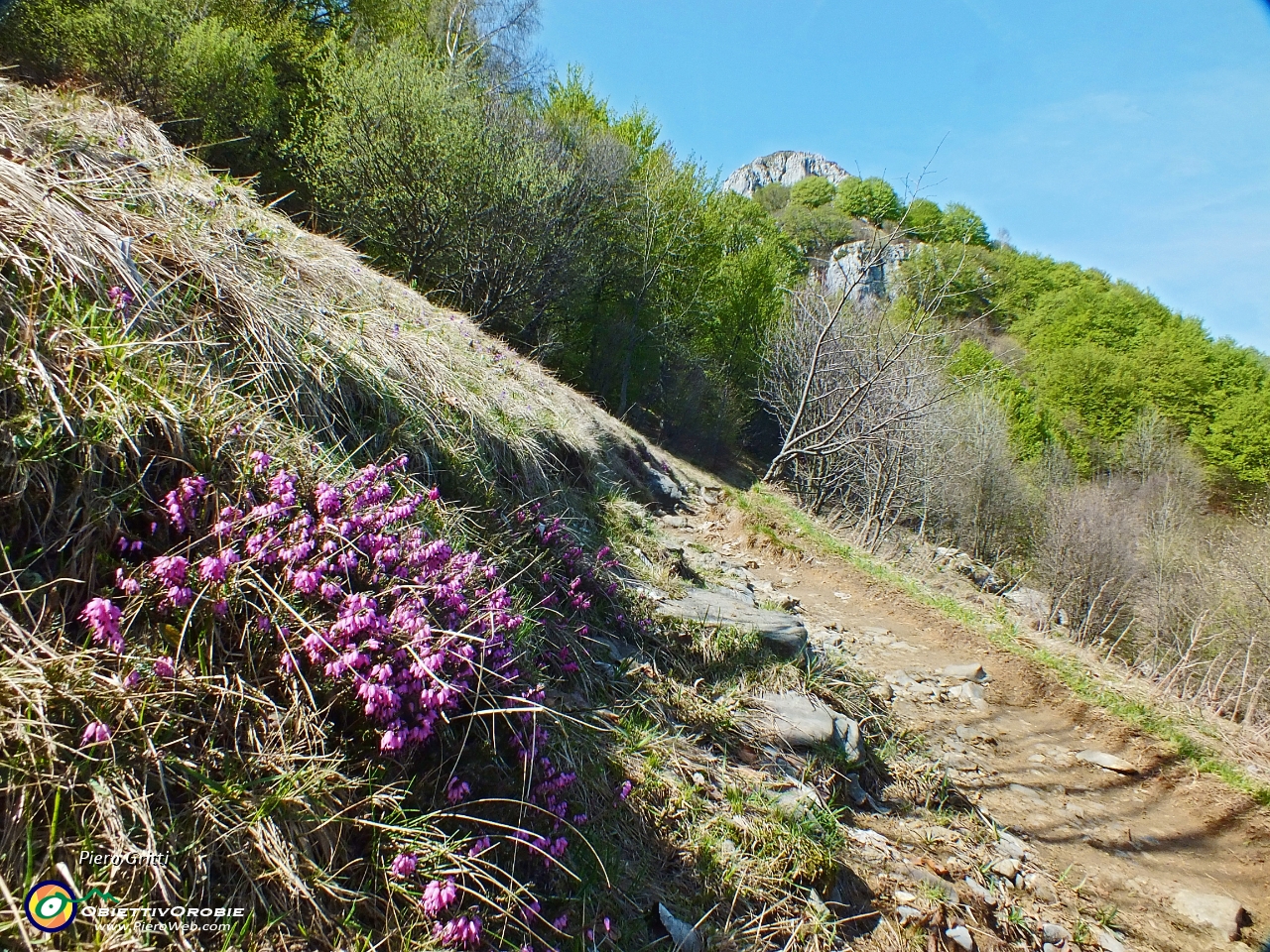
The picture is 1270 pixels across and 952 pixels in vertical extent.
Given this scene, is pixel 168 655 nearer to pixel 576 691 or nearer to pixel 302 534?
pixel 302 534

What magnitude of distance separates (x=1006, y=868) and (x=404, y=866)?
304 centimetres

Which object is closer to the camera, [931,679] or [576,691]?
[576,691]

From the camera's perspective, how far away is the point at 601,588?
3.45 meters

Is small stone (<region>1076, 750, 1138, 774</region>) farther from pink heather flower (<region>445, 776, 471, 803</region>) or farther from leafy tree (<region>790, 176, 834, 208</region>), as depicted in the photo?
leafy tree (<region>790, 176, 834, 208</region>)

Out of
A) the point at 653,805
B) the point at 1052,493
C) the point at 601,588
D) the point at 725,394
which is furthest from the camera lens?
the point at 725,394

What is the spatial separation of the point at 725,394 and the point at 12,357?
24.1 metres

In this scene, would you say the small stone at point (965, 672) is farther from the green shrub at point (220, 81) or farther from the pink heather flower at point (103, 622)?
the green shrub at point (220, 81)

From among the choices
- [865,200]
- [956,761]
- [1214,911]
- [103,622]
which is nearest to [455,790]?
[103,622]

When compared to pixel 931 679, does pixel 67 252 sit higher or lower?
higher

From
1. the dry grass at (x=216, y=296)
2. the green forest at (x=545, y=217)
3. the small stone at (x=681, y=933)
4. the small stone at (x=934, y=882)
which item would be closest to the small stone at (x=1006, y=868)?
the small stone at (x=934, y=882)

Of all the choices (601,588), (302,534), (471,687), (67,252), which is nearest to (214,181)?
(67,252)

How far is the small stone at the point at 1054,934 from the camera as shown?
2.80 metres

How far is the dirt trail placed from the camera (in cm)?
342

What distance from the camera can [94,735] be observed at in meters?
1.24
